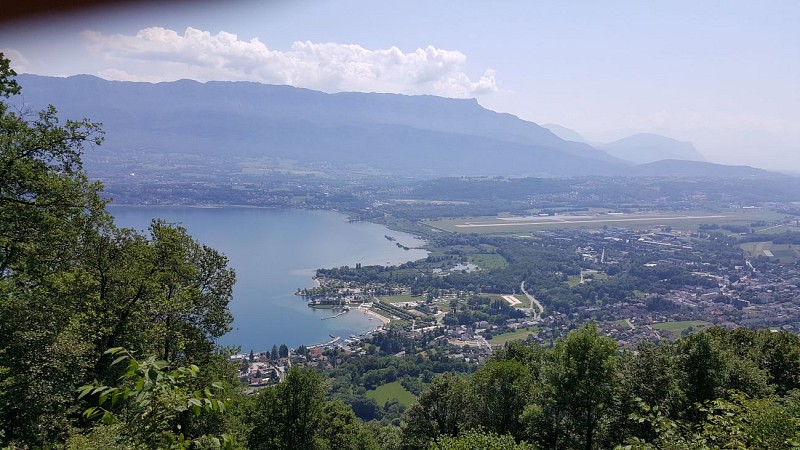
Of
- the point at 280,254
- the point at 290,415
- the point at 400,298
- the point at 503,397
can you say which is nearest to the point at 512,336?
the point at 400,298

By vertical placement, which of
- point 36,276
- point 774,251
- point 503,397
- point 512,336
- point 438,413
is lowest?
point 512,336

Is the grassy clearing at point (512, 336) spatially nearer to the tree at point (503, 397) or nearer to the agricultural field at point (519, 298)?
the agricultural field at point (519, 298)

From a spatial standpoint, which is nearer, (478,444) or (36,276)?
(36,276)

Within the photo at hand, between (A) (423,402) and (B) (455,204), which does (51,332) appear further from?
(B) (455,204)

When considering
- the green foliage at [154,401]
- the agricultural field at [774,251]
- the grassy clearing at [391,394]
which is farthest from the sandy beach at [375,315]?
the agricultural field at [774,251]

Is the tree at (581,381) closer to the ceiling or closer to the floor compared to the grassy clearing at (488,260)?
closer to the ceiling

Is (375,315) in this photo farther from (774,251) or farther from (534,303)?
(774,251)
